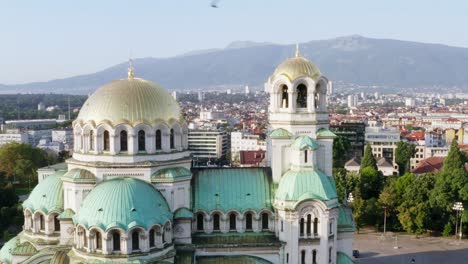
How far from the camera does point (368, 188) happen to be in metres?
70.1

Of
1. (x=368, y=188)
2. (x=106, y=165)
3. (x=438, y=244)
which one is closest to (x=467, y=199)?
(x=438, y=244)

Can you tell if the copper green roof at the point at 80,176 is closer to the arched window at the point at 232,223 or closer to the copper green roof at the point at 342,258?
the arched window at the point at 232,223

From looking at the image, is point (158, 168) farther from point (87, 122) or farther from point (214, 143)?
point (214, 143)

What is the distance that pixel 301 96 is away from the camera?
3884 centimetres

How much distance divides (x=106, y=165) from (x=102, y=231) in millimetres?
4966

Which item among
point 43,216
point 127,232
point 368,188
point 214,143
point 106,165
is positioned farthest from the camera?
point 214,143

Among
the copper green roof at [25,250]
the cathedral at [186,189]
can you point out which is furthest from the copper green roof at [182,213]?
the copper green roof at [25,250]

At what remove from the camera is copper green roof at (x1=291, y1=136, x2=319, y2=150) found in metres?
36.2

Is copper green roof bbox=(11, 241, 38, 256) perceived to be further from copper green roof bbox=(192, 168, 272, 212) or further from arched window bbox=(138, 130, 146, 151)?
copper green roof bbox=(192, 168, 272, 212)

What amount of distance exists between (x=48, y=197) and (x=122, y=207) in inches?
325

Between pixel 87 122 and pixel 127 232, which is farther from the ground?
pixel 87 122

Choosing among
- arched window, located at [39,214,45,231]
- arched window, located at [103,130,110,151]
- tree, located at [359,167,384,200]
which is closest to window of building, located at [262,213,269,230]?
arched window, located at [103,130,110,151]

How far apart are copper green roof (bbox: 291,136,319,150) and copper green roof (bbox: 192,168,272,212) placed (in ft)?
11.2

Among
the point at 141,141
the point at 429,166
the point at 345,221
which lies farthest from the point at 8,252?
the point at 429,166
